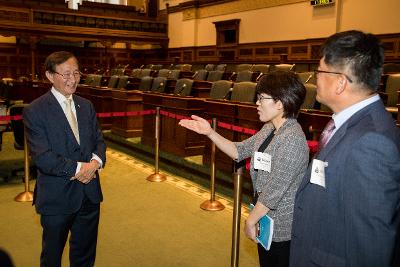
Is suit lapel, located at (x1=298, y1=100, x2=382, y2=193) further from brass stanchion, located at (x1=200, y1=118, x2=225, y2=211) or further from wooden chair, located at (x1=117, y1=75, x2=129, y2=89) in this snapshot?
wooden chair, located at (x1=117, y1=75, x2=129, y2=89)

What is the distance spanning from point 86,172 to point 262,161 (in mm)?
985

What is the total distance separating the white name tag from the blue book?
45 centimetres

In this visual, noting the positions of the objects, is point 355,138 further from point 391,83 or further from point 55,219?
point 391,83

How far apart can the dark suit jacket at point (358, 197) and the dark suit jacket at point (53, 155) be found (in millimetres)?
1324

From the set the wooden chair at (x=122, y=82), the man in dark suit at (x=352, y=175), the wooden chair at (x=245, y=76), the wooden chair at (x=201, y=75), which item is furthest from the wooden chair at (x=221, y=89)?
the man in dark suit at (x=352, y=175)

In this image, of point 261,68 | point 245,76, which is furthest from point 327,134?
point 261,68

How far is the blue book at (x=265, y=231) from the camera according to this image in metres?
1.66

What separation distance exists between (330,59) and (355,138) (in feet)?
0.95

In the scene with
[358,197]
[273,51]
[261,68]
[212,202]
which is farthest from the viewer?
[273,51]

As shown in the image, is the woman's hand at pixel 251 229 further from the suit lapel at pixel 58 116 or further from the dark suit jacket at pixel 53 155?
the suit lapel at pixel 58 116

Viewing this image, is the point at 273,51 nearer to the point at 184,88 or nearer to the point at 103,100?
the point at 184,88

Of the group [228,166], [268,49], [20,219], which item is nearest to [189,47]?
[268,49]

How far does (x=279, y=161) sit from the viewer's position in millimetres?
1626

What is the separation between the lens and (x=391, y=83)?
16.7ft
